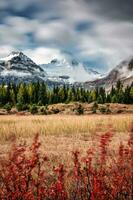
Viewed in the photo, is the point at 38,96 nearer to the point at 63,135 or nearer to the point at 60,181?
the point at 63,135

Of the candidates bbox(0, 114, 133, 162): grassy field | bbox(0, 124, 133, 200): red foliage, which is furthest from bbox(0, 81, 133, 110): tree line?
bbox(0, 124, 133, 200): red foliage

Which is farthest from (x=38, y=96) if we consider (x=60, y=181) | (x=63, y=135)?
(x=60, y=181)

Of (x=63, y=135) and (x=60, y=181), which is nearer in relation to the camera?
(x=60, y=181)

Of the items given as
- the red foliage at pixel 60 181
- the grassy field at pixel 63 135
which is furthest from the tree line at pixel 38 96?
the red foliage at pixel 60 181

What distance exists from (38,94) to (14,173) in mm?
113115

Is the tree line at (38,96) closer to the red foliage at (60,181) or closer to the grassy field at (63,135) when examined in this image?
the grassy field at (63,135)

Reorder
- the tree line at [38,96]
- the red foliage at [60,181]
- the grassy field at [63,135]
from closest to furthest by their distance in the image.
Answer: the red foliage at [60,181] < the grassy field at [63,135] < the tree line at [38,96]

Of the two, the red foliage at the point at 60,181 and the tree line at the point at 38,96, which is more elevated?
the red foliage at the point at 60,181

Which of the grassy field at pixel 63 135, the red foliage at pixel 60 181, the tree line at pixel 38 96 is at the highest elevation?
the red foliage at pixel 60 181

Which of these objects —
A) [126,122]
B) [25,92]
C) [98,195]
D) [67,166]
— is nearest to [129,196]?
[98,195]

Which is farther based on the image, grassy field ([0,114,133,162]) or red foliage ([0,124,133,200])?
grassy field ([0,114,133,162])

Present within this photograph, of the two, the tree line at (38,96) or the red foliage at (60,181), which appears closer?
the red foliage at (60,181)

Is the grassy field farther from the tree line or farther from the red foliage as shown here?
the tree line

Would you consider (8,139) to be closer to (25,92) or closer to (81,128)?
(81,128)
